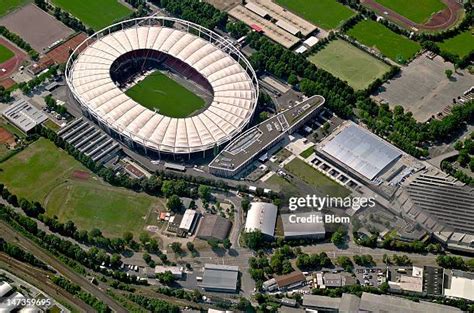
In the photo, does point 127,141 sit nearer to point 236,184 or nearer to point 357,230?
point 236,184

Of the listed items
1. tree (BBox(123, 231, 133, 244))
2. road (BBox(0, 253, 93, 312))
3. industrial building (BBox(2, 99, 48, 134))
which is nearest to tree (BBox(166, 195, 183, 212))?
tree (BBox(123, 231, 133, 244))

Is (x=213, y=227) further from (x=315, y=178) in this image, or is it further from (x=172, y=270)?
(x=315, y=178)

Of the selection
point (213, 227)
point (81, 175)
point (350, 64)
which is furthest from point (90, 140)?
point (350, 64)

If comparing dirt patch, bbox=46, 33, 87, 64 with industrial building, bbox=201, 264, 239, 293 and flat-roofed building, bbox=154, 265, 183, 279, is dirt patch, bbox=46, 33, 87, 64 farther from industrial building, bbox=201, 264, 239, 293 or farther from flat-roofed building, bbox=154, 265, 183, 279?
industrial building, bbox=201, 264, 239, 293

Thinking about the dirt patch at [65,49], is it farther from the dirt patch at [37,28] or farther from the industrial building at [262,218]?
the industrial building at [262,218]


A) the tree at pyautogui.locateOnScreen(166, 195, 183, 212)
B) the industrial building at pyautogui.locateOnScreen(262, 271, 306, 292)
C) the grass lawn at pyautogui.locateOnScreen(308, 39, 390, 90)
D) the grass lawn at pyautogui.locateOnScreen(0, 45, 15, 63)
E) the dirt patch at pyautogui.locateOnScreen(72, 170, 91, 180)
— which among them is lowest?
the industrial building at pyautogui.locateOnScreen(262, 271, 306, 292)
